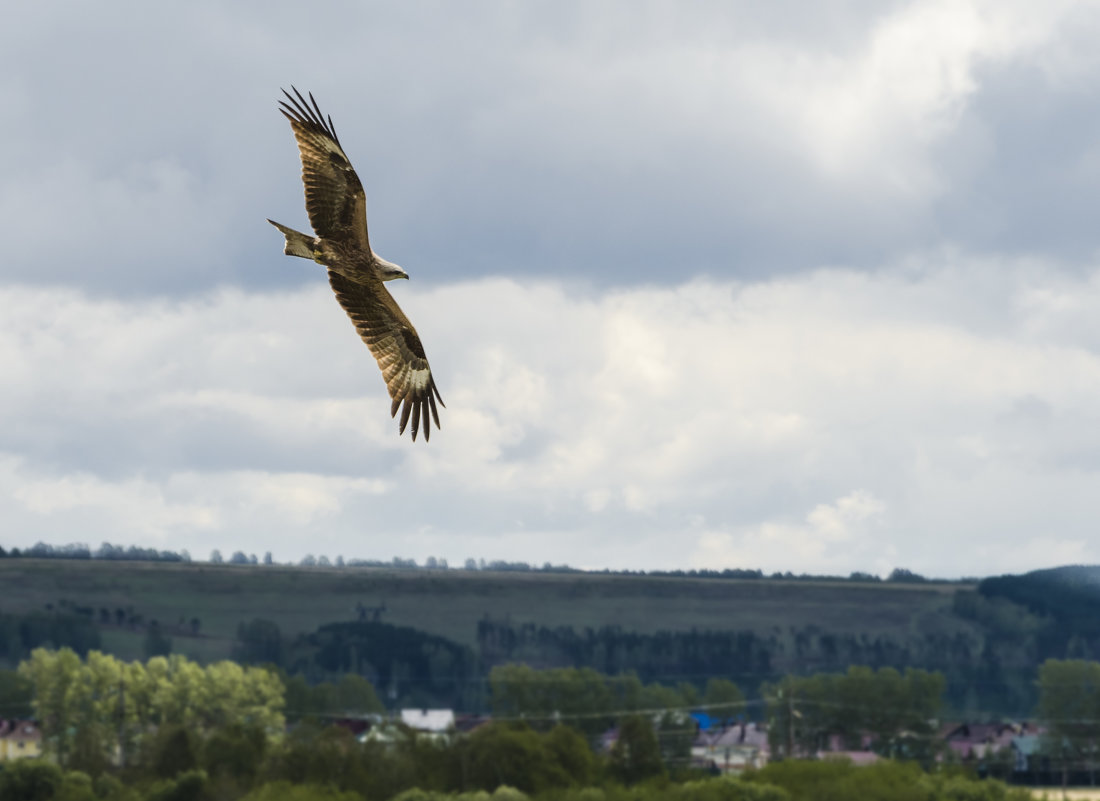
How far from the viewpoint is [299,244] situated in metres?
26.4

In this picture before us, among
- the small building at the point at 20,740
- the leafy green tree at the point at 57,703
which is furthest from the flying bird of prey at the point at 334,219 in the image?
the small building at the point at 20,740

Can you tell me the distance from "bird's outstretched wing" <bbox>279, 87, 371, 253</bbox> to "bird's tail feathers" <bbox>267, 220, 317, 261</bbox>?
41 cm

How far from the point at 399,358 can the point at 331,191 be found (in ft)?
16.9

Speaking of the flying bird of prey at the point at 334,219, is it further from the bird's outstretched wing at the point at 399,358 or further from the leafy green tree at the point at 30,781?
the leafy green tree at the point at 30,781

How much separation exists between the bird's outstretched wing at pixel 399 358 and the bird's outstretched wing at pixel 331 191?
11.5ft

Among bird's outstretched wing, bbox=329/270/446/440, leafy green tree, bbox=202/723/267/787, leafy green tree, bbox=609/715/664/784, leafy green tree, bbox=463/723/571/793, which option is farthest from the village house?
bird's outstretched wing, bbox=329/270/446/440

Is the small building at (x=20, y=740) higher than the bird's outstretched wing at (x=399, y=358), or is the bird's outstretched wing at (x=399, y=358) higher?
the bird's outstretched wing at (x=399, y=358)

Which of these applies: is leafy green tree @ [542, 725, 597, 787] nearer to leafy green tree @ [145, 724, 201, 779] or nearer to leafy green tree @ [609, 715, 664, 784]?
leafy green tree @ [609, 715, 664, 784]

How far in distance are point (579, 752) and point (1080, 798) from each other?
47.2 meters

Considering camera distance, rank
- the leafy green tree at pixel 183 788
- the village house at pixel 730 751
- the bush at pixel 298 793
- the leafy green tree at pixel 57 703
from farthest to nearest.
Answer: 1. the village house at pixel 730 751
2. the leafy green tree at pixel 57 703
3. the leafy green tree at pixel 183 788
4. the bush at pixel 298 793

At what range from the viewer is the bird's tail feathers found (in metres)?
26.2

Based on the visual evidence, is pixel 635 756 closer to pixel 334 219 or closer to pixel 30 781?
pixel 30 781

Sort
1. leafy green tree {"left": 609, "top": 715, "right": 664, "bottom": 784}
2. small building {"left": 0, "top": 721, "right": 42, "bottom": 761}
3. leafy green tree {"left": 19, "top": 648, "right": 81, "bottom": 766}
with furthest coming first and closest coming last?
1. small building {"left": 0, "top": 721, "right": 42, "bottom": 761}
2. leafy green tree {"left": 19, "top": 648, "right": 81, "bottom": 766}
3. leafy green tree {"left": 609, "top": 715, "right": 664, "bottom": 784}

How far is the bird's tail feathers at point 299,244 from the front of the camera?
2616 centimetres
